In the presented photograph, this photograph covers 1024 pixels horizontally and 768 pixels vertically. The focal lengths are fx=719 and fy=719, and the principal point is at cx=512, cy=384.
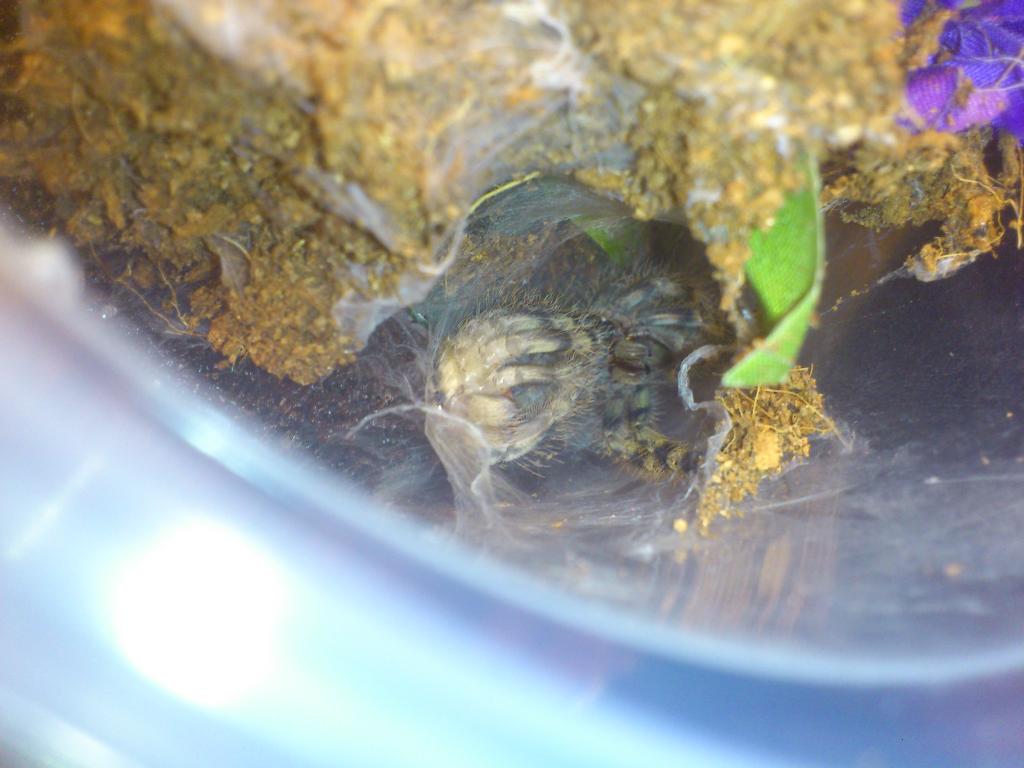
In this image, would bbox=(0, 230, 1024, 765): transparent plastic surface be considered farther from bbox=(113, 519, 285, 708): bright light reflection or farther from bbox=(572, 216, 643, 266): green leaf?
bbox=(572, 216, 643, 266): green leaf

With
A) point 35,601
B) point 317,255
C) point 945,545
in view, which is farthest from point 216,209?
point 945,545

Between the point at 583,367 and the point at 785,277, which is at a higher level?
the point at 583,367

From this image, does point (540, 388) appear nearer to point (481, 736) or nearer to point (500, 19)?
point (481, 736)

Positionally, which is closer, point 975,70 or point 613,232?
point 975,70

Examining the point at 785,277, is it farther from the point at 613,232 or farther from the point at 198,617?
the point at 198,617

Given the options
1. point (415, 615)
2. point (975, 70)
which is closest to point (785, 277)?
point (975, 70)

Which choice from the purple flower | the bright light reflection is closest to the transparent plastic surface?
the bright light reflection
